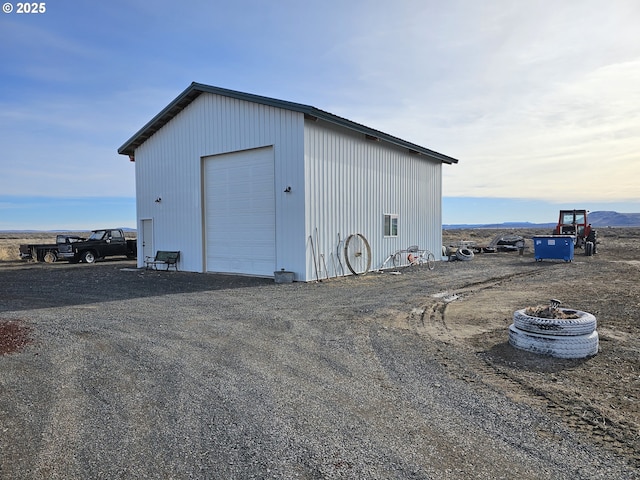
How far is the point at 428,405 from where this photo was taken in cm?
390

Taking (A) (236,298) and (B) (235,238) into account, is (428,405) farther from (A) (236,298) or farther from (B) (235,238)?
(B) (235,238)

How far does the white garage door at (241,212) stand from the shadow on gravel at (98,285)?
2.31 ft

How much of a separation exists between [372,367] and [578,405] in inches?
81.9

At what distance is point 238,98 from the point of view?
14.1 meters

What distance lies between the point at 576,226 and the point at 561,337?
2346 cm

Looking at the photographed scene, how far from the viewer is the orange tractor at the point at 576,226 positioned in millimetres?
24661

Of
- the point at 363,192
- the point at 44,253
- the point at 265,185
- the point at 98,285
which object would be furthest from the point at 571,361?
the point at 44,253

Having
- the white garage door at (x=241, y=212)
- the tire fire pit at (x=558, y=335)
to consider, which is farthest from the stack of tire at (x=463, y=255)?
the tire fire pit at (x=558, y=335)

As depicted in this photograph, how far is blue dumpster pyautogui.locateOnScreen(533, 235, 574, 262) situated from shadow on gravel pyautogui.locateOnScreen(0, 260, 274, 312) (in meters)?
13.5

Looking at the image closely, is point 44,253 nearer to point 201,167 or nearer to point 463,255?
point 201,167

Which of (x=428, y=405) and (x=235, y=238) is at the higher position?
(x=235, y=238)

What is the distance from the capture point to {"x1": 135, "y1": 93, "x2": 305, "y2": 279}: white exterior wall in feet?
42.8

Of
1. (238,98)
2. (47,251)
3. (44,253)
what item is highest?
(238,98)

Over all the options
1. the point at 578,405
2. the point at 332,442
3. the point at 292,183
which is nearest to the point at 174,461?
the point at 332,442
